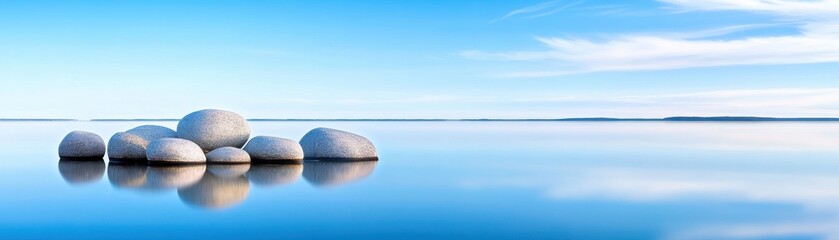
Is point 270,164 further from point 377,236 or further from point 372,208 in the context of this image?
point 377,236

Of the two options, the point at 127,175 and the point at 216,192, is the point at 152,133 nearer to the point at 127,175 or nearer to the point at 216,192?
the point at 127,175

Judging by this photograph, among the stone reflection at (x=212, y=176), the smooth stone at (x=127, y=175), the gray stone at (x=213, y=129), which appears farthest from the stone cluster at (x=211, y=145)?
the smooth stone at (x=127, y=175)

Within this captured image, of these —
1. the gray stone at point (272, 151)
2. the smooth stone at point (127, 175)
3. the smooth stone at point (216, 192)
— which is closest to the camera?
the smooth stone at point (216, 192)

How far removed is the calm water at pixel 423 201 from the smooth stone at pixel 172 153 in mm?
510

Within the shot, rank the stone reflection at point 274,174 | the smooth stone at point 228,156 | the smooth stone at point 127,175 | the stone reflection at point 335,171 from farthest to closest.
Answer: the smooth stone at point 228,156 → the stone reflection at point 335,171 → the stone reflection at point 274,174 → the smooth stone at point 127,175

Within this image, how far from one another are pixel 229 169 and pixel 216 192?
409 cm

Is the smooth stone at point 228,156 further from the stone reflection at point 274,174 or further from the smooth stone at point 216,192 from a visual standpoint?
the smooth stone at point 216,192

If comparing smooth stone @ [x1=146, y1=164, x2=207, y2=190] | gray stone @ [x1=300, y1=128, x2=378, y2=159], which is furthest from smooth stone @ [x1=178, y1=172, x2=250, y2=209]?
gray stone @ [x1=300, y1=128, x2=378, y2=159]

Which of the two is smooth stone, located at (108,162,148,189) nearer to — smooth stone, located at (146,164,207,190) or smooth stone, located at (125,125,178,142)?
smooth stone, located at (146,164,207,190)

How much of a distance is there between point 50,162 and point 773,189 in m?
14.8

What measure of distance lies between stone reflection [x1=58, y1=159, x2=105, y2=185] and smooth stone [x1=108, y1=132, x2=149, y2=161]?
1.25ft

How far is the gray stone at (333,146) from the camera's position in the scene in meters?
18.4

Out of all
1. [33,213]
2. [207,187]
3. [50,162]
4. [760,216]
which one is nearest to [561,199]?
[760,216]

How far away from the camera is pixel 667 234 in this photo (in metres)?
8.70
